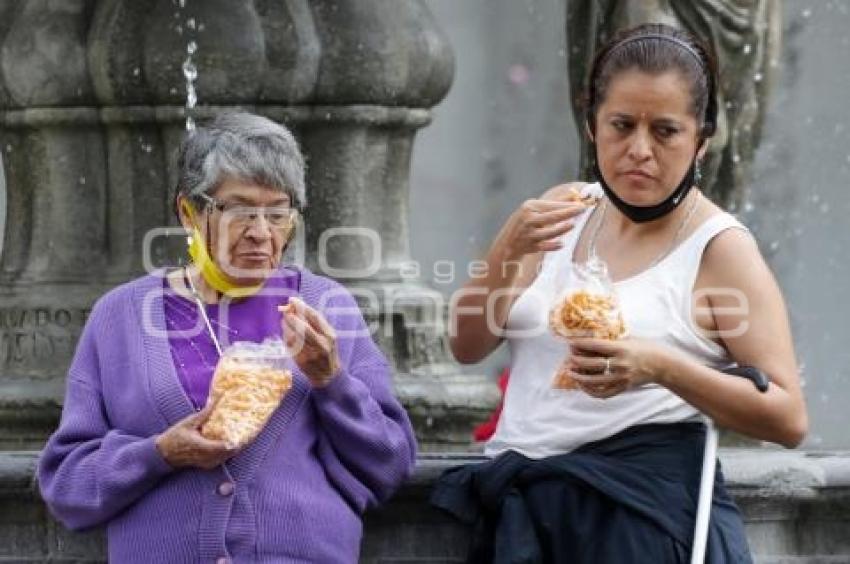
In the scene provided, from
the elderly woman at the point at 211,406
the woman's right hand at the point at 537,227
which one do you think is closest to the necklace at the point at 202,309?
the elderly woman at the point at 211,406

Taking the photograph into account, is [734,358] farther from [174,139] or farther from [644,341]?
[174,139]

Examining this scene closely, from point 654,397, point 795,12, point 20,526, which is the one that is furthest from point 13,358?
point 795,12

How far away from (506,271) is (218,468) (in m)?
0.57

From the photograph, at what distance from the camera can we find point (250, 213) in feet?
16.9

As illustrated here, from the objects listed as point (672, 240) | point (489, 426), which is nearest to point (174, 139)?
point (489, 426)

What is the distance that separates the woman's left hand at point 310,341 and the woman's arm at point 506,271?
0.25m

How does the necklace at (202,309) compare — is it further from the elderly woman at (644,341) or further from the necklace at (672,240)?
the necklace at (672,240)

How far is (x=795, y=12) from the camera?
15633 mm

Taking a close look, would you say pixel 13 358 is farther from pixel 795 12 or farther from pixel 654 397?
pixel 795 12

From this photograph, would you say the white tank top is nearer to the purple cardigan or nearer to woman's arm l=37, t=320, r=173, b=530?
the purple cardigan

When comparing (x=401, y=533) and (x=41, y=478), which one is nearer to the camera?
(x=41, y=478)

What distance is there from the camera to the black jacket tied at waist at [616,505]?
4918mm

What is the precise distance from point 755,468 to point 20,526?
1.35 metres

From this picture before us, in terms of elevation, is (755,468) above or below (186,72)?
below
